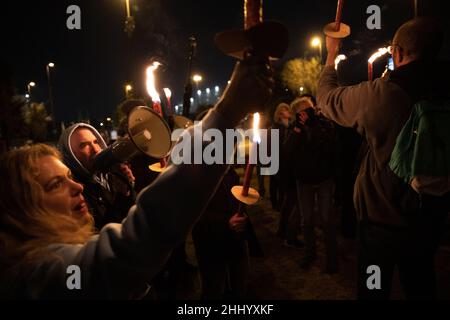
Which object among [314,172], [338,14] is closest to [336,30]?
[338,14]

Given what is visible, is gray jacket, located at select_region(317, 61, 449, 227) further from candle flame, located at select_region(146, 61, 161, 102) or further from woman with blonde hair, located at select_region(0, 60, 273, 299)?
woman with blonde hair, located at select_region(0, 60, 273, 299)

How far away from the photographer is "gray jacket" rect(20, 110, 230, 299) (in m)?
1.09

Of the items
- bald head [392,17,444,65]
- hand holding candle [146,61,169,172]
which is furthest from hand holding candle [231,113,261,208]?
bald head [392,17,444,65]

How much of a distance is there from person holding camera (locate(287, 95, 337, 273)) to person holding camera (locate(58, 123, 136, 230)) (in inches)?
104

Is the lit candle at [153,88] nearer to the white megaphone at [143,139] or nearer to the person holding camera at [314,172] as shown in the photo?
the white megaphone at [143,139]

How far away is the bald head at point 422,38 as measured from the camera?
2195mm

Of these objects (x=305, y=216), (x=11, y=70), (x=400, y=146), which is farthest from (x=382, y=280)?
(x=11, y=70)

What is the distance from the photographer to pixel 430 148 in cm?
200

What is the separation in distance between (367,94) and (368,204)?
0.76 m

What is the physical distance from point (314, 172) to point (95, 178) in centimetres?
307

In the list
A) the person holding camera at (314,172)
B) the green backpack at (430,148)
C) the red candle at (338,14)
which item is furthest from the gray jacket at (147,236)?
the person holding camera at (314,172)

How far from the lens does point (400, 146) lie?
2125 mm

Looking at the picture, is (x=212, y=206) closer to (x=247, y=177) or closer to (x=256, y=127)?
(x=247, y=177)
